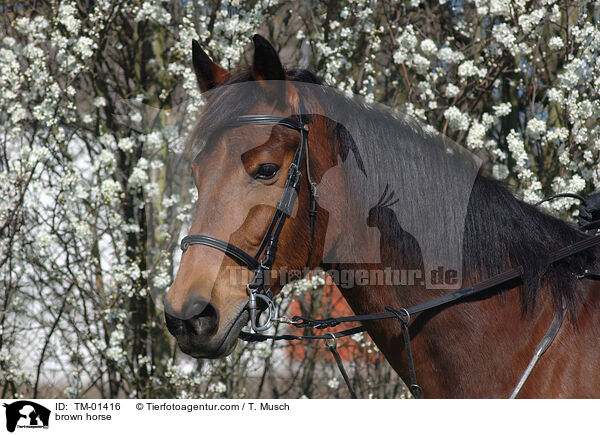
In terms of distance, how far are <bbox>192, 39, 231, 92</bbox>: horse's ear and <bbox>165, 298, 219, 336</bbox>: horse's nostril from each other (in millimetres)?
921

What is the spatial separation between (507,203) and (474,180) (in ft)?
0.51

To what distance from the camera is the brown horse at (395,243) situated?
1904mm

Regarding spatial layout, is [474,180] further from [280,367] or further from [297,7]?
[280,367]

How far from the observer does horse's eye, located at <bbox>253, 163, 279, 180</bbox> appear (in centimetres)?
193

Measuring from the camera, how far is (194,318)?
1777mm

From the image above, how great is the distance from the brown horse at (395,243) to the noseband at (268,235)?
0.02 meters

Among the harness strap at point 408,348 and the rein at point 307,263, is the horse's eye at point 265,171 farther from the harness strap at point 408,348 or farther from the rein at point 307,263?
the harness strap at point 408,348

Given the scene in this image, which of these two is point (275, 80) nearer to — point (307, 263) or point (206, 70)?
point (206, 70)

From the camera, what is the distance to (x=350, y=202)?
2.02m
